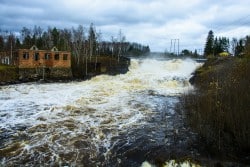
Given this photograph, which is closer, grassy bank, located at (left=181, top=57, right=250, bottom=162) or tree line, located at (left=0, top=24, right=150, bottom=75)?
grassy bank, located at (left=181, top=57, right=250, bottom=162)

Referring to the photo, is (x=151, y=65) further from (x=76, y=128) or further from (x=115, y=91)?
(x=76, y=128)

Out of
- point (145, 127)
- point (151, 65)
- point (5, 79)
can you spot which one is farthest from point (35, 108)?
point (151, 65)

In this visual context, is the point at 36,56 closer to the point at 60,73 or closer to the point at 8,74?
the point at 60,73

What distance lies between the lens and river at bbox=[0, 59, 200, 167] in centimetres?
1240

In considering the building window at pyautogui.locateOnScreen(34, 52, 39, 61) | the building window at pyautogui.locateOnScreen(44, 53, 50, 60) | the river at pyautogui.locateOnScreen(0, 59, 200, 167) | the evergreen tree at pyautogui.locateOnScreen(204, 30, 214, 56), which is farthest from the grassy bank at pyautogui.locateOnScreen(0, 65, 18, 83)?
the evergreen tree at pyautogui.locateOnScreen(204, 30, 214, 56)

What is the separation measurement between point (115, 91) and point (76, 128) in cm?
1450

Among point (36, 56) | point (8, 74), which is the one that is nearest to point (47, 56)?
point (36, 56)

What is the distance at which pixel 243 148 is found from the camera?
11.8m

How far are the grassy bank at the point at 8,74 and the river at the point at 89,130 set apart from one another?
524 inches

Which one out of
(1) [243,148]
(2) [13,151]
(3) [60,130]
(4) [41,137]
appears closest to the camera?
(1) [243,148]

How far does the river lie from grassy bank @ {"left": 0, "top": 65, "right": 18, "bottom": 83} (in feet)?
43.7

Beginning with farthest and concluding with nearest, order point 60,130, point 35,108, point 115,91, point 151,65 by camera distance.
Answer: point 151,65 < point 115,91 < point 35,108 < point 60,130

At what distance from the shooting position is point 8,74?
42.3 meters

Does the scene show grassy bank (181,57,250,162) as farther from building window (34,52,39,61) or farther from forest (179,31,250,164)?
building window (34,52,39,61)
